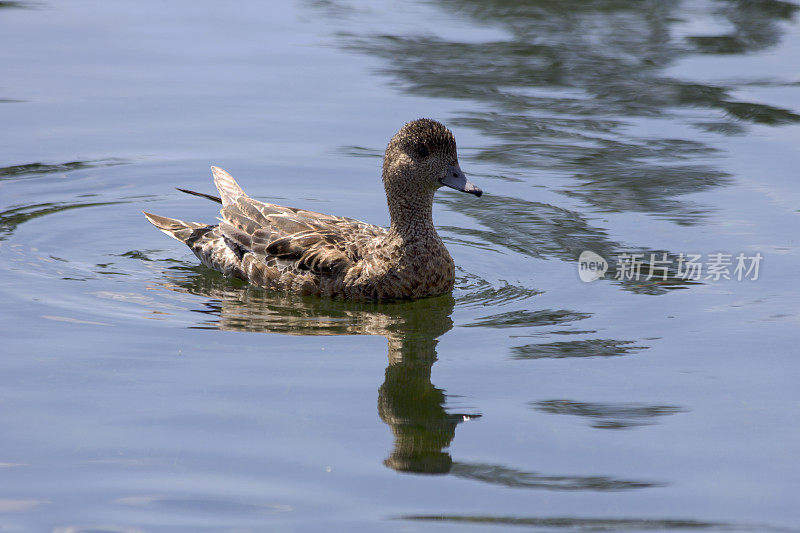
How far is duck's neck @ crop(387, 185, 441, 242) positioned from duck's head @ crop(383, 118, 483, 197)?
→ 0.04 m

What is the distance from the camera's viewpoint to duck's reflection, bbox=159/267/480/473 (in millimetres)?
6348

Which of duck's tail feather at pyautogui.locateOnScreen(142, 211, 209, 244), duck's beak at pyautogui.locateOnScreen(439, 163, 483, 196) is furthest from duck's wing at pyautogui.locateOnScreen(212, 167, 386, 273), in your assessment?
duck's beak at pyautogui.locateOnScreen(439, 163, 483, 196)

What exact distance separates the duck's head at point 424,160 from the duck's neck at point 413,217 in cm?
4

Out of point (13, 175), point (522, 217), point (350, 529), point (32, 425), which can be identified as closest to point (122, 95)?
point (13, 175)

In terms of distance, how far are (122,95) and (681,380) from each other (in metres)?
8.38

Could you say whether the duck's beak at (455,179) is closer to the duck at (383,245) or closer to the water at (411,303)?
the duck at (383,245)

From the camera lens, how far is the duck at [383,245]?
8.81 m

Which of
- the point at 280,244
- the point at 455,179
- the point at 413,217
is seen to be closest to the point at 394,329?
the point at 413,217

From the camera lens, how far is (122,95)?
44.5 feet

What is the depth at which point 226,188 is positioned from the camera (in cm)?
1020

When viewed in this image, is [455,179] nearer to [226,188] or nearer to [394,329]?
[394,329]

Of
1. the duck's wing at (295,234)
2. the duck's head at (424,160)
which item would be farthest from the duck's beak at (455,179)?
the duck's wing at (295,234)

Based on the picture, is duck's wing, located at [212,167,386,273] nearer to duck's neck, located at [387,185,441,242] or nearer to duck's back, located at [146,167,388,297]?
duck's back, located at [146,167,388,297]

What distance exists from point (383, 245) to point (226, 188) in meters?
1.87
